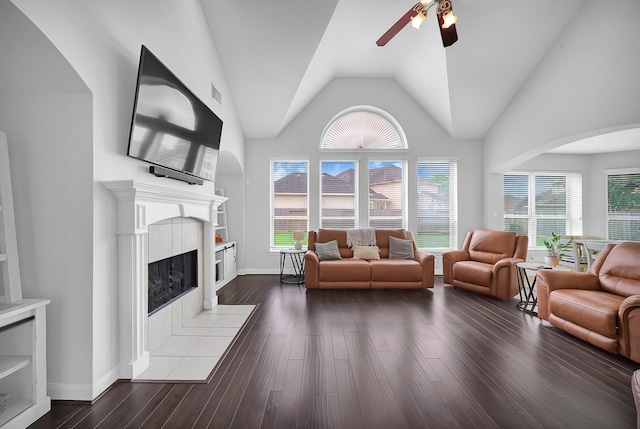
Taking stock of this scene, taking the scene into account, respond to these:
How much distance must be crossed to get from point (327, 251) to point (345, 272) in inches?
20.8

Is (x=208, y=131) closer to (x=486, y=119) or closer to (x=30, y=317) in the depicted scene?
(x=30, y=317)

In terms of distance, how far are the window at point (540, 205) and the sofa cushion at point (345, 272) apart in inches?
156

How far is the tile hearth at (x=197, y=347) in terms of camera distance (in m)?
2.42

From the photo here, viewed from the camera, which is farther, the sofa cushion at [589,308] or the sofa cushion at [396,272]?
the sofa cushion at [396,272]

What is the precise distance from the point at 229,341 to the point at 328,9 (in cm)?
401

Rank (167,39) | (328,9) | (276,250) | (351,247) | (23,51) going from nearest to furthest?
(23,51) < (167,39) < (328,9) < (351,247) < (276,250)

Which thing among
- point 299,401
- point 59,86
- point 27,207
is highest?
point 59,86

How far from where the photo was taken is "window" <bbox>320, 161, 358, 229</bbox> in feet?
20.8

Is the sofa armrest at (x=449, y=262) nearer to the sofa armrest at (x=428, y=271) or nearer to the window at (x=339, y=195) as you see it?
the sofa armrest at (x=428, y=271)

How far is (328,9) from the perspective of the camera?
12.6 feet

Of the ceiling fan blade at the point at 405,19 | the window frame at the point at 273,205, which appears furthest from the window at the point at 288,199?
the ceiling fan blade at the point at 405,19

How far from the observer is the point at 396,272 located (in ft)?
16.1

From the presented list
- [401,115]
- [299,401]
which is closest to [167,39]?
[299,401]

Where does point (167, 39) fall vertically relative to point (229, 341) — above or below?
above
